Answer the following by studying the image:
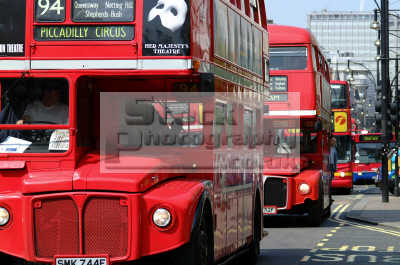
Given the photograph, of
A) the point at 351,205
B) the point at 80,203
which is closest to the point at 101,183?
the point at 80,203

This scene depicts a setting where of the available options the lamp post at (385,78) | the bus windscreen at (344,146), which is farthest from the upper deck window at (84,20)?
the bus windscreen at (344,146)

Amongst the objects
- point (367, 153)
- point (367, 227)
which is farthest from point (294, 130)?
point (367, 153)

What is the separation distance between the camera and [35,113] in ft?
31.6

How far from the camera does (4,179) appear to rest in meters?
9.67

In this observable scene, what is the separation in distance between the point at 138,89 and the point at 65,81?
2.62 ft

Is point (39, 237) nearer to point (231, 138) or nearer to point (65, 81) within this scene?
point (65, 81)

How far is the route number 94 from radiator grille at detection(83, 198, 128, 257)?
6.19ft

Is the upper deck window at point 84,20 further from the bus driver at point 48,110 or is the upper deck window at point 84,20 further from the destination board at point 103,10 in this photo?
the bus driver at point 48,110

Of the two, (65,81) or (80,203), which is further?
(65,81)

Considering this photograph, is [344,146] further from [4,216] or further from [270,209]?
[4,216]

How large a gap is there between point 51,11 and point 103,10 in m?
0.50

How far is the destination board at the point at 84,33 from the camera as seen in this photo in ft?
31.5

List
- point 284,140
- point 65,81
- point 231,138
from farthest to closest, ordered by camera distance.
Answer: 1. point 284,140
2. point 231,138
3. point 65,81

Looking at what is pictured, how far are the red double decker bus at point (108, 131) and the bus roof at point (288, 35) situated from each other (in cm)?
1341
